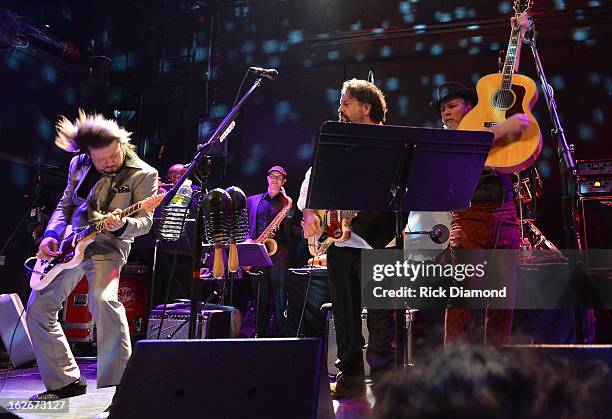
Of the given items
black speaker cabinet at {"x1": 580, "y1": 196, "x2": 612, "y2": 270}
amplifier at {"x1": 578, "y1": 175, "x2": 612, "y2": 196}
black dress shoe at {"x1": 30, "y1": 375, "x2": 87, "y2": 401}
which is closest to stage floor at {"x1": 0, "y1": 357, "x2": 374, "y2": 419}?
black dress shoe at {"x1": 30, "y1": 375, "x2": 87, "y2": 401}

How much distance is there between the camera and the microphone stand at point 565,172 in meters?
4.33

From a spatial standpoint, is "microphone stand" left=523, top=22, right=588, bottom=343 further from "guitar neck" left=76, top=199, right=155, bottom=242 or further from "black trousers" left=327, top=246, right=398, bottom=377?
"guitar neck" left=76, top=199, right=155, bottom=242

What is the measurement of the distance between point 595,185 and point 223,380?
5.81m

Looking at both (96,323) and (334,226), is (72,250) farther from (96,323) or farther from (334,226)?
(334,226)

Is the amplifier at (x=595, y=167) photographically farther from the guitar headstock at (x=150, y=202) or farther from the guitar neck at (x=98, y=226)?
the guitar neck at (x=98, y=226)

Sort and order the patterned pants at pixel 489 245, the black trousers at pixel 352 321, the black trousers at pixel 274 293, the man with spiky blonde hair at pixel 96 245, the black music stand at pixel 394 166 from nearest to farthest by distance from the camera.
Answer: the black music stand at pixel 394 166 < the patterned pants at pixel 489 245 < the black trousers at pixel 352 321 < the man with spiky blonde hair at pixel 96 245 < the black trousers at pixel 274 293

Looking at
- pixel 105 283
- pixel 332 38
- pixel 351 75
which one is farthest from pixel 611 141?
pixel 105 283

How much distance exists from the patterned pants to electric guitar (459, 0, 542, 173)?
279 millimetres

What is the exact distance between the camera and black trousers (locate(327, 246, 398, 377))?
345 centimetres

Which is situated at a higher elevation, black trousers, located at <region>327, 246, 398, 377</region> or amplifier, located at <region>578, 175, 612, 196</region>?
amplifier, located at <region>578, 175, 612, 196</region>

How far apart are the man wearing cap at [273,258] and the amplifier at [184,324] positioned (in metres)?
1.99

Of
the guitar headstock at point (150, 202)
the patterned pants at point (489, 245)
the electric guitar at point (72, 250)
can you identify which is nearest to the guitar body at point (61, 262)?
the electric guitar at point (72, 250)

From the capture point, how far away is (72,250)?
3832mm

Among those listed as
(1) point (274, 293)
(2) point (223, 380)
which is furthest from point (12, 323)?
(2) point (223, 380)
